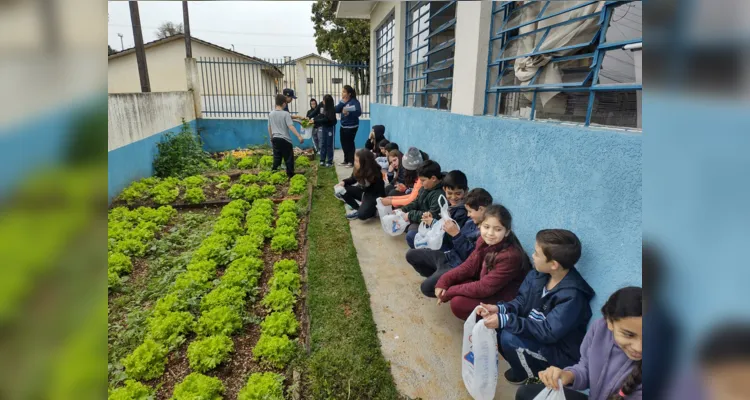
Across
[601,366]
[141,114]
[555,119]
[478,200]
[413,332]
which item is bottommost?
[413,332]

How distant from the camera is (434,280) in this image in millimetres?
3488

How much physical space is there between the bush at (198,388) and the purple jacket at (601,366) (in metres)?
2.13

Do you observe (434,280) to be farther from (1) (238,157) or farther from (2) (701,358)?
(1) (238,157)

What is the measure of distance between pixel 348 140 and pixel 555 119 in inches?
268

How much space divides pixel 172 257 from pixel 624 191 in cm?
454

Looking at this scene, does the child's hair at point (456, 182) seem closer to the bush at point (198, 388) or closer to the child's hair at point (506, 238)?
the child's hair at point (506, 238)

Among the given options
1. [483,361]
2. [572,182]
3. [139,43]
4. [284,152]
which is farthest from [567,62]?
[139,43]

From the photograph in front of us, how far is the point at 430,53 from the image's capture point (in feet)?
20.1

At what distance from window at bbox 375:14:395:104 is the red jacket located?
7035 mm

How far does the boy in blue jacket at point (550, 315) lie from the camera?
7.59 ft

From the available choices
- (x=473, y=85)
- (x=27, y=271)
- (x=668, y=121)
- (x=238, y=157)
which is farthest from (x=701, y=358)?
(x=238, y=157)

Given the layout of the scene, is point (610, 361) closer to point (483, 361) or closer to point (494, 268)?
point (483, 361)

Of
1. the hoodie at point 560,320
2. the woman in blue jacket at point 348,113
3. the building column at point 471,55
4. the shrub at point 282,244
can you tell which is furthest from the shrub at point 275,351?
the woman in blue jacket at point 348,113

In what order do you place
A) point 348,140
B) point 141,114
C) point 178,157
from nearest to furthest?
point 141,114 < point 178,157 < point 348,140
